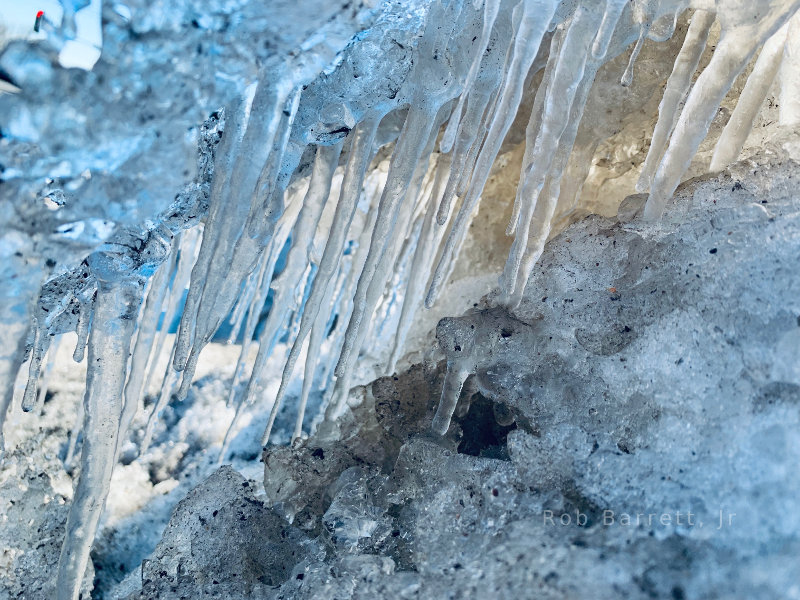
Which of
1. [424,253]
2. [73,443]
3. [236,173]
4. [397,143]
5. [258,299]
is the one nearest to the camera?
[236,173]

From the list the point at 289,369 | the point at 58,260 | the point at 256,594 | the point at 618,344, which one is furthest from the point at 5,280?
the point at 618,344

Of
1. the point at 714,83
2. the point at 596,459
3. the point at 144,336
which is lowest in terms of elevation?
the point at 144,336

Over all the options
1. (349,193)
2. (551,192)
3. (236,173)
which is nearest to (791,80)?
(551,192)

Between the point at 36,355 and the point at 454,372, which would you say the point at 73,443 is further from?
the point at 454,372

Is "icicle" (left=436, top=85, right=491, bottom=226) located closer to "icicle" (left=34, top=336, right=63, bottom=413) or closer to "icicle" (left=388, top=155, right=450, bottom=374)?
"icicle" (left=388, top=155, right=450, bottom=374)

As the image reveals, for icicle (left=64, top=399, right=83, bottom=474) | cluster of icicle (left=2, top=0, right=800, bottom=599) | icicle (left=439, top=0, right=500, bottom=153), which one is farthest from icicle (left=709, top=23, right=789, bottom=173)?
icicle (left=64, top=399, right=83, bottom=474)

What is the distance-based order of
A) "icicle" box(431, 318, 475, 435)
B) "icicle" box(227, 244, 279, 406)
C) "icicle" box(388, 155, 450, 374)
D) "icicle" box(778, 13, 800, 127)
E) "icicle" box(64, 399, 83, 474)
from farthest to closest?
"icicle" box(64, 399, 83, 474) < "icicle" box(227, 244, 279, 406) < "icicle" box(388, 155, 450, 374) < "icicle" box(431, 318, 475, 435) < "icicle" box(778, 13, 800, 127)
